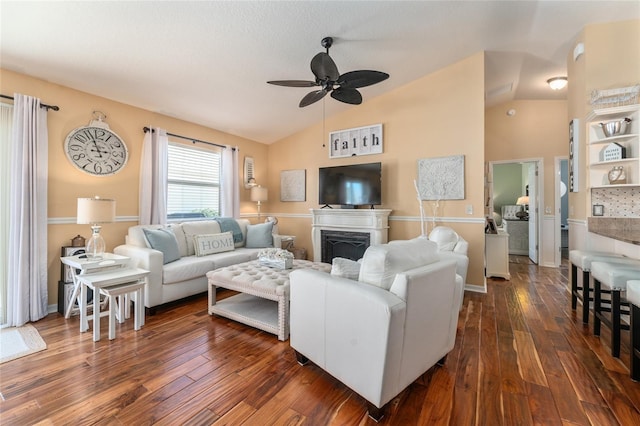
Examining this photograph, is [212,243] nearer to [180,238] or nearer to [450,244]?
[180,238]

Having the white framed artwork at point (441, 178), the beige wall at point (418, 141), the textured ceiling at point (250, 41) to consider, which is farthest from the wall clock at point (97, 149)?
the white framed artwork at point (441, 178)

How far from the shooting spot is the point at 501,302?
3.38 m

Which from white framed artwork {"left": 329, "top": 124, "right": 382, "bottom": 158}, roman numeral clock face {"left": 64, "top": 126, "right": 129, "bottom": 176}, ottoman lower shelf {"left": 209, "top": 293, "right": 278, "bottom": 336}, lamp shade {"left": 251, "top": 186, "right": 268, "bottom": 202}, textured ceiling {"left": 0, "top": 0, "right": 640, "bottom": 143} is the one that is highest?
textured ceiling {"left": 0, "top": 0, "right": 640, "bottom": 143}

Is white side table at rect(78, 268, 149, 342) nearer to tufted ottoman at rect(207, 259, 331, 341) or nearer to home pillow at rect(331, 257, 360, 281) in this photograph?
tufted ottoman at rect(207, 259, 331, 341)

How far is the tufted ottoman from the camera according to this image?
2414 millimetres

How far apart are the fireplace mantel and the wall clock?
299cm

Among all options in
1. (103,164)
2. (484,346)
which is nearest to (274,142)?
(103,164)

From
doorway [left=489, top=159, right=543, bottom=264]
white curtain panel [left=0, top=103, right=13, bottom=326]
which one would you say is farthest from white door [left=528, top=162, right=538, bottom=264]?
white curtain panel [left=0, top=103, right=13, bottom=326]

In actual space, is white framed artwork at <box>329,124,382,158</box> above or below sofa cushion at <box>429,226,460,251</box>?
above

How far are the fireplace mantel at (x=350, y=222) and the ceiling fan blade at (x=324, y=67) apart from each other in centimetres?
225

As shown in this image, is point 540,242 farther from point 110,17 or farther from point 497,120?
point 110,17

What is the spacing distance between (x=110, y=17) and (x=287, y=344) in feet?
10.2

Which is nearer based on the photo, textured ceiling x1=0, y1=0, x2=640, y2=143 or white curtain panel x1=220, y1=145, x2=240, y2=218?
textured ceiling x1=0, y1=0, x2=640, y2=143

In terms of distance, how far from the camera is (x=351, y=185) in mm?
4762
